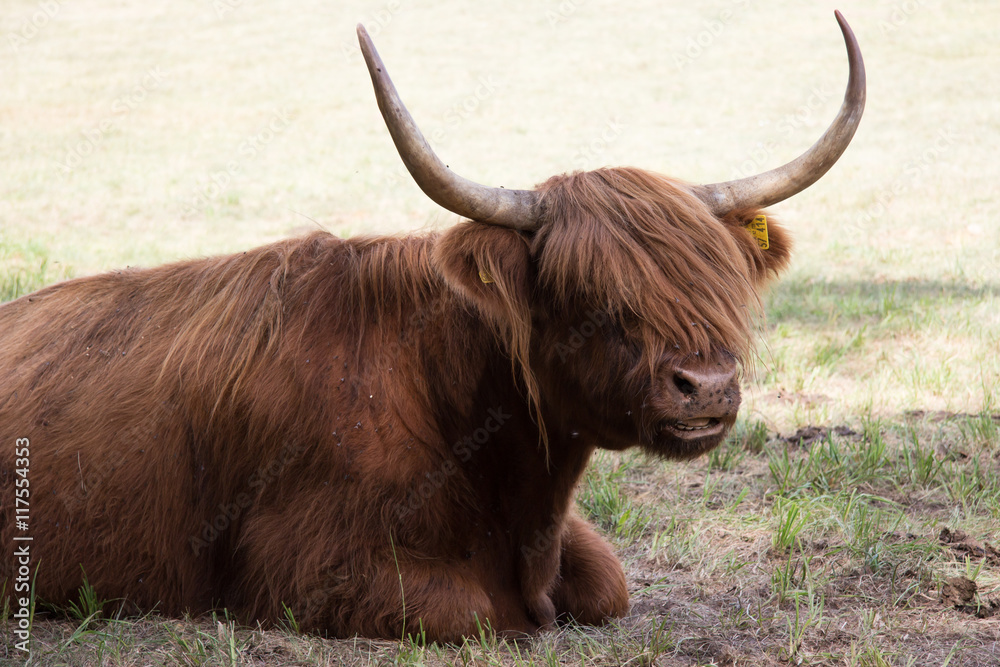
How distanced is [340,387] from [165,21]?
88.9 ft

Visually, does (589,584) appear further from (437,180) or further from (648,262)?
(437,180)

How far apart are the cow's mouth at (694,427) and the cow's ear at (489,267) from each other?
A: 1.72ft

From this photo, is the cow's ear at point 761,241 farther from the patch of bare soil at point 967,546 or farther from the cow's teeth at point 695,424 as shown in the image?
the patch of bare soil at point 967,546

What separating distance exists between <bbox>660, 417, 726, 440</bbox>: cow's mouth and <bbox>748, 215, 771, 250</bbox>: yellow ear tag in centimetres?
78

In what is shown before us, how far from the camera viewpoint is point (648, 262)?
280 centimetres

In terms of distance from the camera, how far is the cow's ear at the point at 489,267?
111 inches

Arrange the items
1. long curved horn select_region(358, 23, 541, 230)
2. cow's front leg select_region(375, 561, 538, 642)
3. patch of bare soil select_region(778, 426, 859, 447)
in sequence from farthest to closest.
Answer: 1. patch of bare soil select_region(778, 426, 859, 447)
2. cow's front leg select_region(375, 561, 538, 642)
3. long curved horn select_region(358, 23, 541, 230)

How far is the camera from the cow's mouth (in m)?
2.66

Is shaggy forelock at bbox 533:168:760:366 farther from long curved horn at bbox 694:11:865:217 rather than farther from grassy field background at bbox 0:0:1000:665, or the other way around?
grassy field background at bbox 0:0:1000:665

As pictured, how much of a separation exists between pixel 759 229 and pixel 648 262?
0.58 meters

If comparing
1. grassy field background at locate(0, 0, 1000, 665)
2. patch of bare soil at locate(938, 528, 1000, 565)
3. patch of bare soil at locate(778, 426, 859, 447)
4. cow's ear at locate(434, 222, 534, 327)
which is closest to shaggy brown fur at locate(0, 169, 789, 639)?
cow's ear at locate(434, 222, 534, 327)

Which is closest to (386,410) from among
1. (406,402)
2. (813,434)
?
(406,402)

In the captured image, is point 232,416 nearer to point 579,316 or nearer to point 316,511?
point 316,511

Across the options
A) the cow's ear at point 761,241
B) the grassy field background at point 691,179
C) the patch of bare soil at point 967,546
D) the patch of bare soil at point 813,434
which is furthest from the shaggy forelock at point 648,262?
the patch of bare soil at point 813,434
